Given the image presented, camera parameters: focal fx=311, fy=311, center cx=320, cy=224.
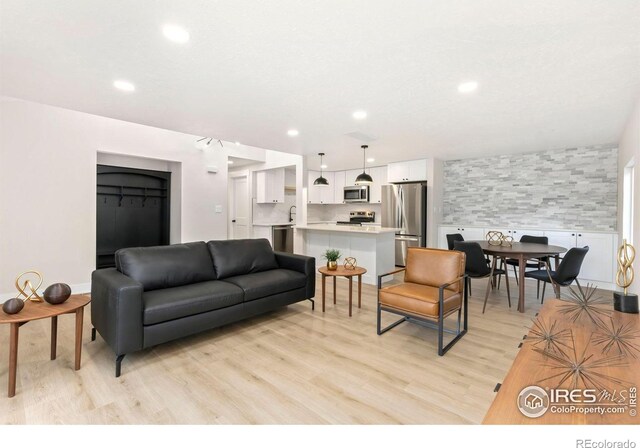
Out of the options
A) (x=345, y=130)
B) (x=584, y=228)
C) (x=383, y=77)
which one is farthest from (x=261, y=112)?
(x=584, y=228)

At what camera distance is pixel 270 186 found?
7582 millimetres

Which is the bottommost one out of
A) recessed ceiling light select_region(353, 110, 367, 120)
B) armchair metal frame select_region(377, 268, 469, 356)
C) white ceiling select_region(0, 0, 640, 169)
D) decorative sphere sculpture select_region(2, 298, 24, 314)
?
armchair metal frame select_region(377, 268, 469, 356)

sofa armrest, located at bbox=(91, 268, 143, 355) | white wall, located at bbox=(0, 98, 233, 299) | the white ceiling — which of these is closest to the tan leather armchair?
the white ceiling

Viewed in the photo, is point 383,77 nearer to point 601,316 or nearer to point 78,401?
point 601,316

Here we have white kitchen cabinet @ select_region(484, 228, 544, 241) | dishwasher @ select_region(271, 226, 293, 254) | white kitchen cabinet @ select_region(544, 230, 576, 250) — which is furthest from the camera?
dishwasher @ select_region(271, 226, 293, 254)

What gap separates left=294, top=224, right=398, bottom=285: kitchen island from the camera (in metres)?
5.11

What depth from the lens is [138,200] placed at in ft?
17.8

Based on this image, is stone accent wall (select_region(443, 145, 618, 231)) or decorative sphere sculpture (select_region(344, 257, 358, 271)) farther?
stone accent wall (select_region(443, 145, 618, 231))

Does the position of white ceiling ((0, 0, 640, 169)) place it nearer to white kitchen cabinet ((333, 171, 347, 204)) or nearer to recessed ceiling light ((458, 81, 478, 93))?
recessed ceiling light ((458, 81, 478, 93))

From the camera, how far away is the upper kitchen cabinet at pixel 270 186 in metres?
7.49

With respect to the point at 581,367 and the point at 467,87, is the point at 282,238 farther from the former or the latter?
the point at 581,367

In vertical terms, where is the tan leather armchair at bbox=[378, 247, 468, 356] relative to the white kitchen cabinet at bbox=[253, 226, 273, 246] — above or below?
below

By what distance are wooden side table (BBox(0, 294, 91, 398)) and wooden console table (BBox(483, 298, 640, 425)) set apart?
2.63 meters

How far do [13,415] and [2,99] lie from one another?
13.2 ft
